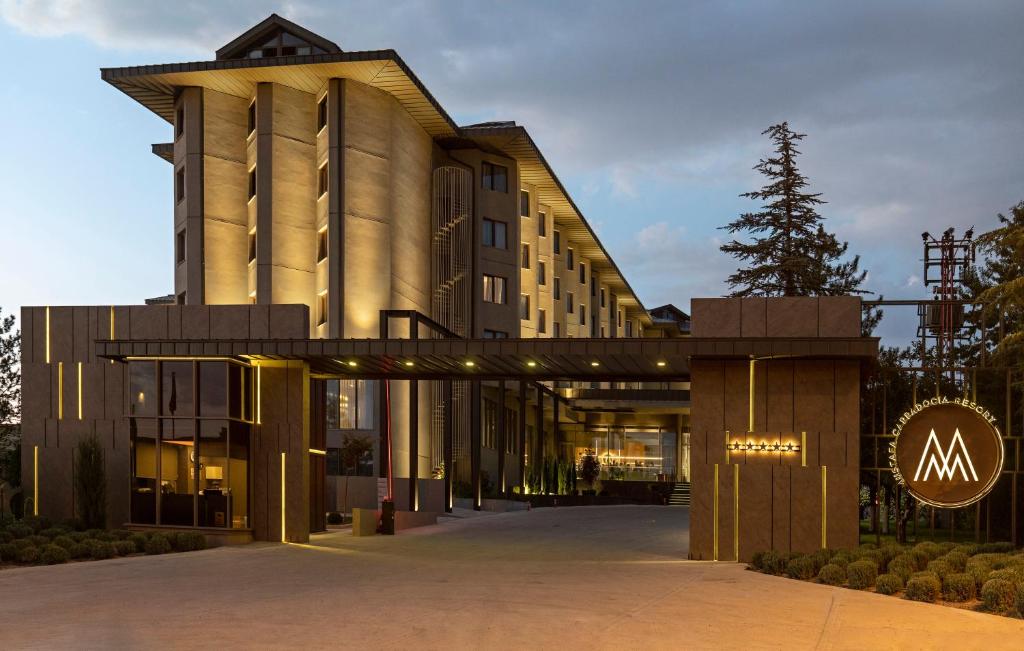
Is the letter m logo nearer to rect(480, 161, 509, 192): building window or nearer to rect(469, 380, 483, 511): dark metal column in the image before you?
rect(469, 380, 483, 511): dark metal column

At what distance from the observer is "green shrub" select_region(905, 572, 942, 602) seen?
15875mm

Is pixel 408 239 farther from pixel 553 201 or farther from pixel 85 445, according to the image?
pixel 85 445

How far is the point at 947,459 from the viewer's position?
21.2 m

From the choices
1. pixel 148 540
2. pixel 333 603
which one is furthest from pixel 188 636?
pixel 148 540

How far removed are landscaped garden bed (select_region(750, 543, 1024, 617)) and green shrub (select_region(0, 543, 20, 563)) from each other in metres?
13.4

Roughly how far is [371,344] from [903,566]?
11.1 meters

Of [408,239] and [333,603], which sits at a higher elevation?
[408,239]

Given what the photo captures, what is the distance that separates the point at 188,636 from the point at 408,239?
36.6m

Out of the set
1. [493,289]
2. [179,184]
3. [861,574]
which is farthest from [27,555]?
[493,289]

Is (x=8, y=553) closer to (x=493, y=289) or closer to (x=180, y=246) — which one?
(x=180, y=246)

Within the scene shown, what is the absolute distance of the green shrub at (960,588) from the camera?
51.8 ft

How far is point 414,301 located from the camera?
48688 mm

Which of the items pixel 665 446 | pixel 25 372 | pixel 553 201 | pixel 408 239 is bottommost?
pixel 665 446

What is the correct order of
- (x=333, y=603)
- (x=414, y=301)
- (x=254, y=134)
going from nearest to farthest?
1. (x=333, y=603)
2. (x=254, y=134)
3. (x=414, y=301)
